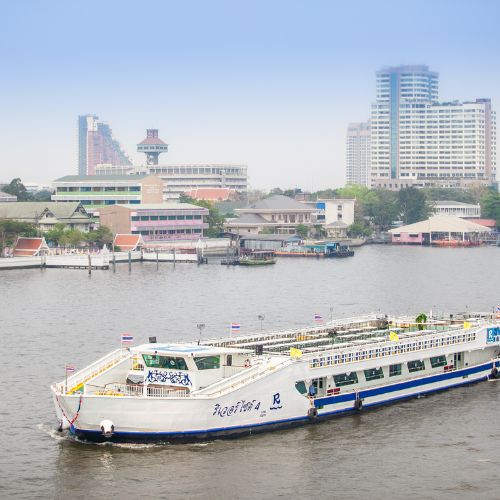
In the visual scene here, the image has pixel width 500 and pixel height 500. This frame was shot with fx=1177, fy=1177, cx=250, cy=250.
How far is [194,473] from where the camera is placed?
28391mm

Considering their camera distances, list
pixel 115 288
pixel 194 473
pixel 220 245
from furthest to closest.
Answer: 1. pixel 220 245
2. pixel 115 288
3. pixel 194 473

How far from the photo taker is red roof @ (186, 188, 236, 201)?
19438 cm

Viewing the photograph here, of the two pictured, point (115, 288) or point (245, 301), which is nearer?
point (245, 301)

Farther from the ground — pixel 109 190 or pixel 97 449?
pixel 109 190

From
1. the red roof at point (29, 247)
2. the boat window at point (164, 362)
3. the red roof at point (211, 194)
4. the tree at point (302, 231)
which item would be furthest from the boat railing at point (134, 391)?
the red roof at point (211, 194)

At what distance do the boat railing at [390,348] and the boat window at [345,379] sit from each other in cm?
40

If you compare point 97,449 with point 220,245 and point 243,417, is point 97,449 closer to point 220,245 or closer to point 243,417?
point 243,417

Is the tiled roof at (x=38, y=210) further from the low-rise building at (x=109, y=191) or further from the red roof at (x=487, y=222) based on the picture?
the red roof at (x=487, y=222)

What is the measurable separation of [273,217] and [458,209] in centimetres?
4166

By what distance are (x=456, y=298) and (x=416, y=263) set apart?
121ft

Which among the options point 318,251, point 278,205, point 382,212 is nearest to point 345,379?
point 318,251

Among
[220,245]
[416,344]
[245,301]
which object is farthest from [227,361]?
[220,245]

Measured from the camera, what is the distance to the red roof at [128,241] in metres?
111

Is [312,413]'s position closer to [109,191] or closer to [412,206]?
[109,191]
